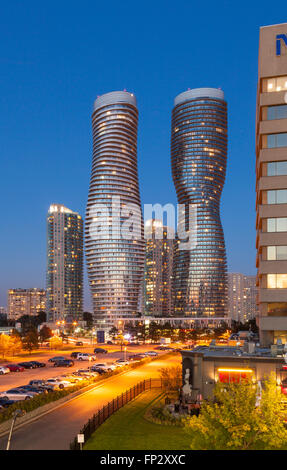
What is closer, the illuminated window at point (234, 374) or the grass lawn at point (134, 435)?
the grass lawn at point (134, 435)

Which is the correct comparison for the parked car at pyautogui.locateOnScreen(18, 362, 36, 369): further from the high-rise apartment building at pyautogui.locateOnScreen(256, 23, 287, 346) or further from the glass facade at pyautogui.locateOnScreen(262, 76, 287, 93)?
the glass facade at pyautogui.locateOnScreen(262, 76, 287, 93)

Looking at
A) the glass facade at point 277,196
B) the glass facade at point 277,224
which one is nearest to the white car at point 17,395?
the glass facade at point 277,224

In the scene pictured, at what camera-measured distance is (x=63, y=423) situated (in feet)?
124

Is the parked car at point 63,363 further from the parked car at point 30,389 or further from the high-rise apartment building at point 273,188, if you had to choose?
the high-rise apartment building at point 273,188

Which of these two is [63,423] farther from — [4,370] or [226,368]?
[4,370]

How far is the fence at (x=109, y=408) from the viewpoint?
109 ft

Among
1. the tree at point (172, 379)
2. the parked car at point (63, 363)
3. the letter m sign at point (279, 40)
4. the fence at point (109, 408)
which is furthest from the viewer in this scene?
the parked car at point (63, 363)

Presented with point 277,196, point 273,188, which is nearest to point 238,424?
point 277,196

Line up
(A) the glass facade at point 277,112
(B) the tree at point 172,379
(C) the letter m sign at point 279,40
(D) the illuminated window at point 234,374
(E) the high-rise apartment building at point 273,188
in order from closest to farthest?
(D) the illuminated window at point 234,374 → (B) the tree at point 172,379 → (E) the high-rise apartment building at point 273,188 → (A) the glass facade at point 277,112 → (C) the letter m sign at point 279,40

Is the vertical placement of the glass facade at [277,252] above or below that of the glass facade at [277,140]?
below

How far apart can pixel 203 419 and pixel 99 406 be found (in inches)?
992

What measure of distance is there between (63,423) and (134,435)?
6.84 metres

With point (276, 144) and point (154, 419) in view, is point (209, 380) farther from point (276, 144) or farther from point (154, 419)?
point (276, 144)

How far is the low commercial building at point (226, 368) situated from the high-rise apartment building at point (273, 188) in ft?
44.8
